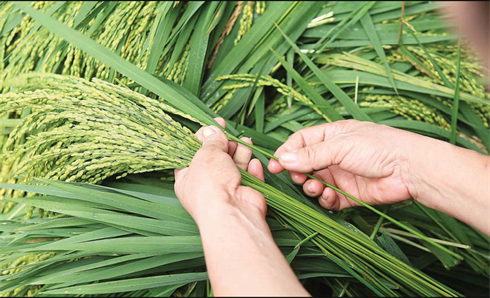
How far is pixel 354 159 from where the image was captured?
1.24 meters

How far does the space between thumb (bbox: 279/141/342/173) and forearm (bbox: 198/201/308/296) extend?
12.9 inches

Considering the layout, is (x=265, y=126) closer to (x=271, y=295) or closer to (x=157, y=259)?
(x=157, y=259)

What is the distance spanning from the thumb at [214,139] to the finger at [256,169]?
0.37 ft

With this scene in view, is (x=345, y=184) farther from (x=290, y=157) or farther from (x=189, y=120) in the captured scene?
(x=189, y=120)

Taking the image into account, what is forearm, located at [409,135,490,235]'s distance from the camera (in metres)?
1.14

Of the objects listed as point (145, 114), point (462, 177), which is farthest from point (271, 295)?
point (462, 177)

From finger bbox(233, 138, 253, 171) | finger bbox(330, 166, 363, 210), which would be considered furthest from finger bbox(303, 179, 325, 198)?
finger bbox(233, 138, 253, 171)

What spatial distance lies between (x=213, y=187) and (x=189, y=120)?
17.5 inches

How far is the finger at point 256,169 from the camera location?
48.7 inches

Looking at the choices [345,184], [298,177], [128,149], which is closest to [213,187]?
[128,149]

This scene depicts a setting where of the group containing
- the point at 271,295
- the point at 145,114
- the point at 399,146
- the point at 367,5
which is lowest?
the point at 271,295

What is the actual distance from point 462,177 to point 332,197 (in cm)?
37

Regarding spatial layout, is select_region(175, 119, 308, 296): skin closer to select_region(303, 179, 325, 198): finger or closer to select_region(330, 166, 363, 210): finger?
select_region(303, 179, 325, 198): finger

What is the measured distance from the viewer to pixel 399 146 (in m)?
1.24
